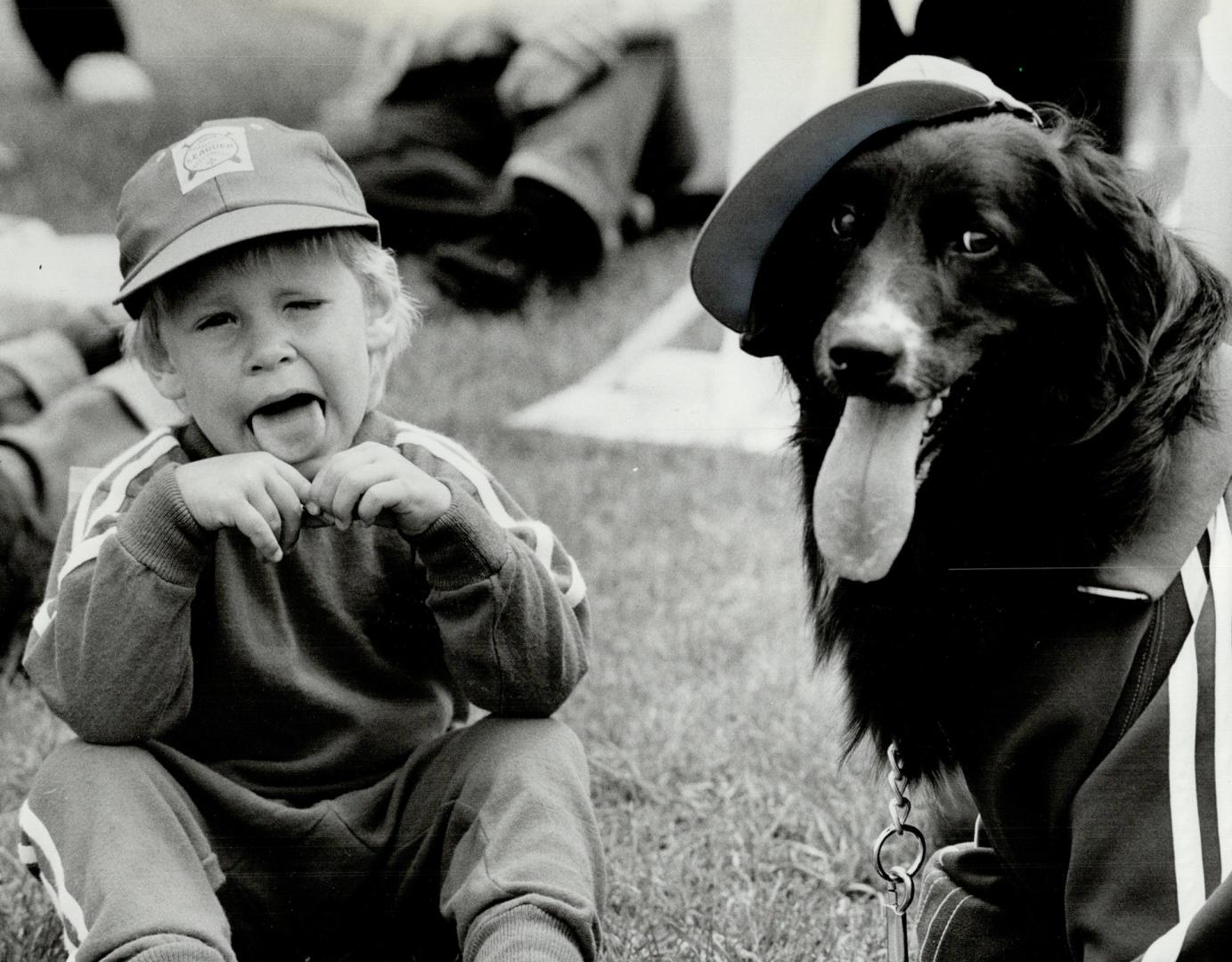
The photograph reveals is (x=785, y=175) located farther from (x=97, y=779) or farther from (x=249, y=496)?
(x=97, y=779)

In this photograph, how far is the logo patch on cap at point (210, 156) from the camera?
79.1 inches

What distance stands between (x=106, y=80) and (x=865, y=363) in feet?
11.3

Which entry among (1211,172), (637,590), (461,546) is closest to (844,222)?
(461,546)

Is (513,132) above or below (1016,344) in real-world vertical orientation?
below

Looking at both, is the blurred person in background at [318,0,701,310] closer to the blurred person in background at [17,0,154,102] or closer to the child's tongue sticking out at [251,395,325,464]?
the blurred person in background at [17,0,154,102]

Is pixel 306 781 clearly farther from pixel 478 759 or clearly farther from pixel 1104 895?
pixel 1104 895

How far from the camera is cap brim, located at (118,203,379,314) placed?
1.93 meters

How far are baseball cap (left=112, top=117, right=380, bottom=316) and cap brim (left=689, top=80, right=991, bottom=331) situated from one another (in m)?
0.52

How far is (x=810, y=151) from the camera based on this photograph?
1.80m

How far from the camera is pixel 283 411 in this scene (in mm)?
2020

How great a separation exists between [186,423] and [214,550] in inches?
8.9

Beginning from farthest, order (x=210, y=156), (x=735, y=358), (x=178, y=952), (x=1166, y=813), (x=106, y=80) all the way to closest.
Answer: (x=106, y=80), (x=735, y=358), (x=210, y=156), (x=178, y=952), (x=1166, y=813)

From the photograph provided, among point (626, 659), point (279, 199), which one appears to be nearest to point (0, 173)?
point (626, 659)

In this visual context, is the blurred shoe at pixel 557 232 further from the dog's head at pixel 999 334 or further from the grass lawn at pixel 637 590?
the dog's head at pixel 999 334
